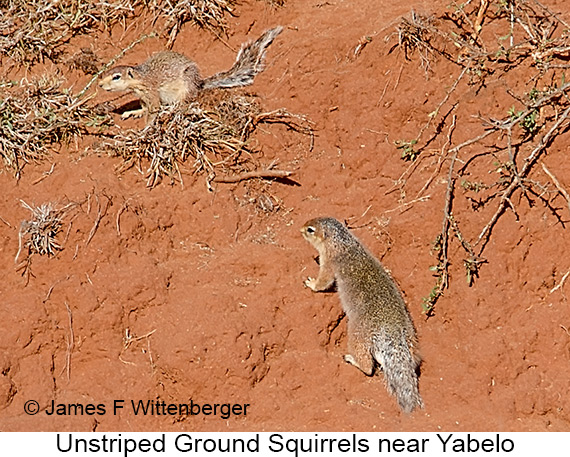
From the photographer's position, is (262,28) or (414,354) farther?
(262,28)

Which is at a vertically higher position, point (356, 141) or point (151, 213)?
point (356, 141)

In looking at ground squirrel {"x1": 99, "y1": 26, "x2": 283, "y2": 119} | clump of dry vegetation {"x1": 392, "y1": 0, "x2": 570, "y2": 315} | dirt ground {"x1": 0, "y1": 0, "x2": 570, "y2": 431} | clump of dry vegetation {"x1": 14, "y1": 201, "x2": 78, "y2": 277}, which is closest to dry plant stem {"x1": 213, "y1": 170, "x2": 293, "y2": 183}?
dirt ground {"x1": 0, "y1": 0, "x2": 570, "y2": 431}

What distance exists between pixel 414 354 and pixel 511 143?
209 centimetres

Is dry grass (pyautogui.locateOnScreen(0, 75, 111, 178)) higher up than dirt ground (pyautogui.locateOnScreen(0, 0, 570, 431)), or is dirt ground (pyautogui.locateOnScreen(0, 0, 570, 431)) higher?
dry grass (pyautogui.locateOnScreen(0, 75, 111, 178))

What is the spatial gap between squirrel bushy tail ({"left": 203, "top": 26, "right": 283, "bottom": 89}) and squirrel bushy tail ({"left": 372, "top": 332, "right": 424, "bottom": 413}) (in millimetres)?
3139

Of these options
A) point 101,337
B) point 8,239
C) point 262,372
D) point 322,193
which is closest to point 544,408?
point 262,372

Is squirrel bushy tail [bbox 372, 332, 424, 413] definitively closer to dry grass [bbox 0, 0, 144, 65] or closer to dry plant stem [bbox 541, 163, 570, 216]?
dry plant stem [bbox 541, 163, 570, 216]

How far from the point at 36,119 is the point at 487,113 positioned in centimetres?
406

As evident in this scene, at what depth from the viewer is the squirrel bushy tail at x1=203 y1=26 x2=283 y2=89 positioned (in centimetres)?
810

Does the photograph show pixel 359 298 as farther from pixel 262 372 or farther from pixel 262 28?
pixel 262 28

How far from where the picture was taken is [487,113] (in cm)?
741

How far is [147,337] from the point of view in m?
6.32

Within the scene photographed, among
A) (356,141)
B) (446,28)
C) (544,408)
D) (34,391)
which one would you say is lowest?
(544,408)

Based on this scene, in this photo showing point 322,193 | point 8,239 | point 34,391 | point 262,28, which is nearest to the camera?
point 34,391
